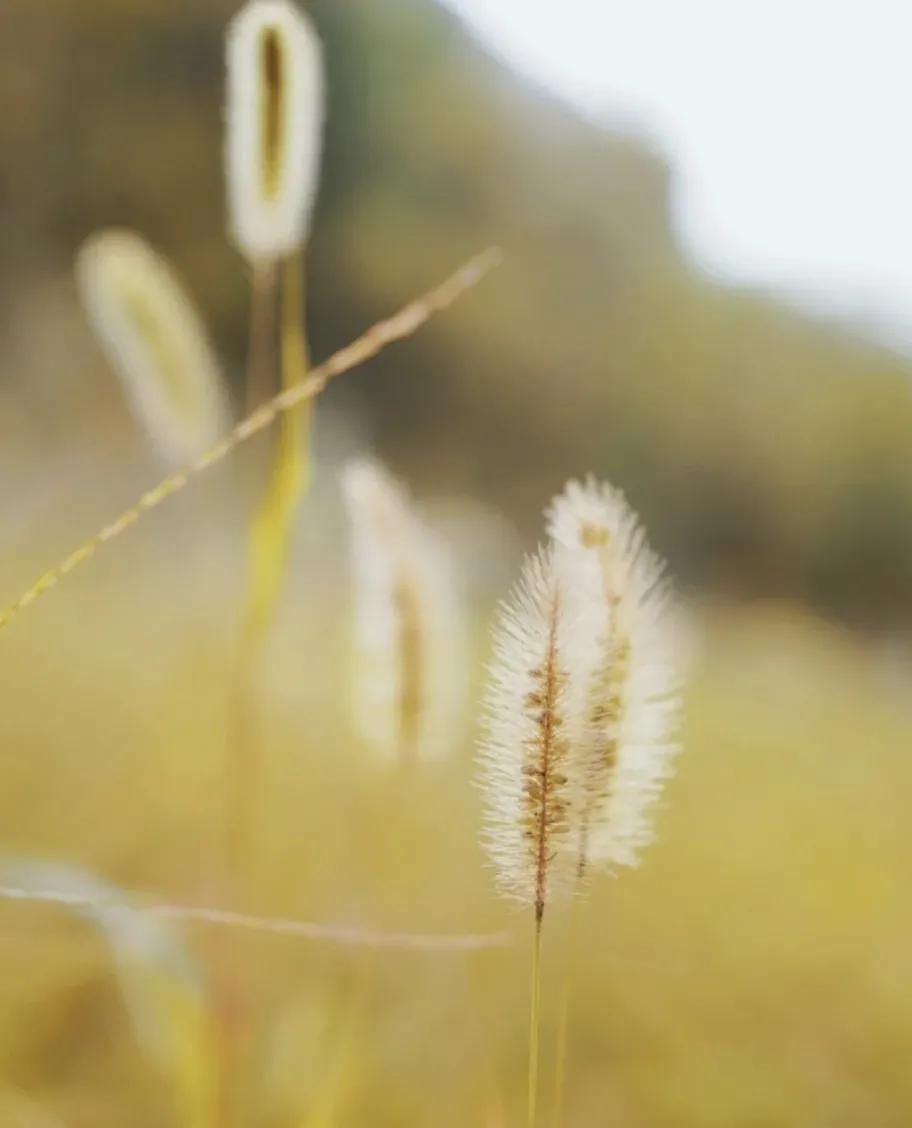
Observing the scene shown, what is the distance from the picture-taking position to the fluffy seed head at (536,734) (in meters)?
0.31

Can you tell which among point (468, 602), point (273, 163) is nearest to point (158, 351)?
point (273, 163)

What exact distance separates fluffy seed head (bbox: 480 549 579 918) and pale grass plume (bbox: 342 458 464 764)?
0.37 feet

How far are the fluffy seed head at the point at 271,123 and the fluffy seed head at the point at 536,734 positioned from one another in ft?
0.76

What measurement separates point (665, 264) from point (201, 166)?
0.39m

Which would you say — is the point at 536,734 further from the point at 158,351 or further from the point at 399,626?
the point at 158,351

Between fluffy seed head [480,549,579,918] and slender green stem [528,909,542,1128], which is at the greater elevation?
fluffy seed head [480,549,579,918]

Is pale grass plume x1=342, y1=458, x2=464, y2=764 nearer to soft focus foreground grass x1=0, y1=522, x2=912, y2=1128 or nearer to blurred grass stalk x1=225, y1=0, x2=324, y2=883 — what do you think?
blurred grass stalk x1=225, y1=0, x2=324, y2=883

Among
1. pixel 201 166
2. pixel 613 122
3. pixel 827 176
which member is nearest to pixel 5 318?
pixel 201 166

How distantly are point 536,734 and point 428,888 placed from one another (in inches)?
15.1

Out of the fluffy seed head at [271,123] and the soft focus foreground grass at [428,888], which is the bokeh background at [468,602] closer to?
the soft focus foreground grass at [428,888]

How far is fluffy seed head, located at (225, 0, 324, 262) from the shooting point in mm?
426

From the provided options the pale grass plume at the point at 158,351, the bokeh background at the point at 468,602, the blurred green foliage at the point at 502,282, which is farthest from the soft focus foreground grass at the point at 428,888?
the pale grass plume at the point at 158,351

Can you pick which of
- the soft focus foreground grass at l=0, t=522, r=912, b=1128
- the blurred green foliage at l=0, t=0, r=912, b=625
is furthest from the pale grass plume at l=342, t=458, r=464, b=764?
the blurred green foliage at l=0, t=0, r=912, b=625

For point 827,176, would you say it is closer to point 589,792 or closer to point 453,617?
point 453,617
